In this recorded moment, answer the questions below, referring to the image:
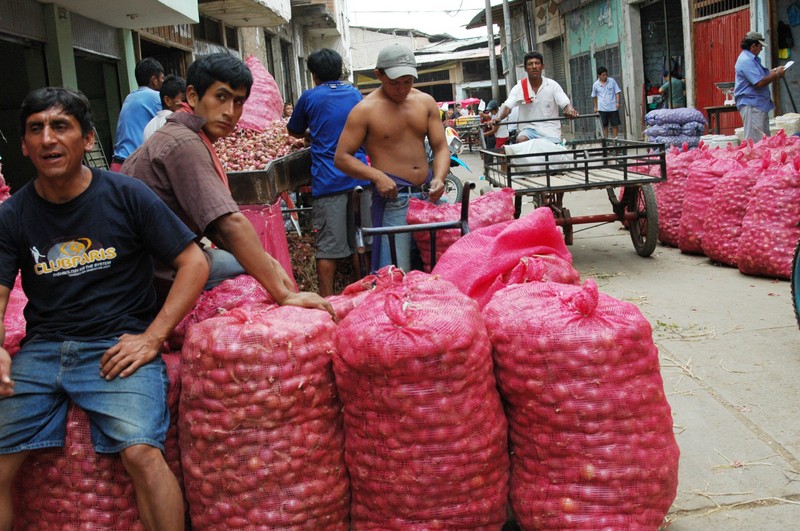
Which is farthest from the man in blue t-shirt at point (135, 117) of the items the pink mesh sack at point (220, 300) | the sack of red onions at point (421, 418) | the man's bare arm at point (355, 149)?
the sack of red onions at point (421, 418)

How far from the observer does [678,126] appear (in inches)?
604

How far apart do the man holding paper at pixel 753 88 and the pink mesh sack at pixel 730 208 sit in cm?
522

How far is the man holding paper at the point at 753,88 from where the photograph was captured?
37.0ft

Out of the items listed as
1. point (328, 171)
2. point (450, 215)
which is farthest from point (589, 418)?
point (328, 171)

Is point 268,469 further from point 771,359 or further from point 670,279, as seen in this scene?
point 670,279

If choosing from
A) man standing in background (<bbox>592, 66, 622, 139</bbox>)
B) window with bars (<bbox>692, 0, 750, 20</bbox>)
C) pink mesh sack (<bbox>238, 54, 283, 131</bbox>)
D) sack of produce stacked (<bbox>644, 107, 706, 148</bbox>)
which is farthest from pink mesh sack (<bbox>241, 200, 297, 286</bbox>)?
man standing in background (<bbox>592, 66, 622, 139</bbox>)

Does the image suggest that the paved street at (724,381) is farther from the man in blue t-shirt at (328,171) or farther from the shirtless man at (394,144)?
the man in blue t-shirt at (328,171)

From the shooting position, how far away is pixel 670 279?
668 centimetres

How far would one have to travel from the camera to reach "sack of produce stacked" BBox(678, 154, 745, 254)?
7.02m

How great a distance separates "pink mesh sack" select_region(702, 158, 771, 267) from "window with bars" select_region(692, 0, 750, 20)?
912cm

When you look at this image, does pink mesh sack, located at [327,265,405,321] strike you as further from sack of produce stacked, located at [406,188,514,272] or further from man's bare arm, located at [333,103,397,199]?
man's bare arm, located at [333,103,397,199]

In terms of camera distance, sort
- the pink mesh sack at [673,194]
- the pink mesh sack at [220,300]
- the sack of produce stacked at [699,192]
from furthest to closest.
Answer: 1. the pink mesh sack at [673,194]
2. the sack of produce stacked at [699,192]
3. the pink mesh sack at [220,300]

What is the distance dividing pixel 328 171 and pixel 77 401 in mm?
3416

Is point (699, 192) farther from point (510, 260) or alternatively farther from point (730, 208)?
point (510, 260)
